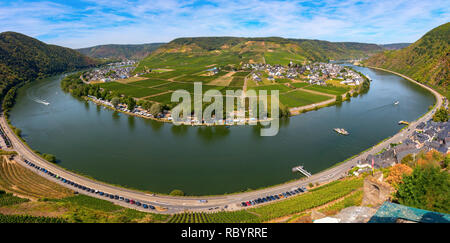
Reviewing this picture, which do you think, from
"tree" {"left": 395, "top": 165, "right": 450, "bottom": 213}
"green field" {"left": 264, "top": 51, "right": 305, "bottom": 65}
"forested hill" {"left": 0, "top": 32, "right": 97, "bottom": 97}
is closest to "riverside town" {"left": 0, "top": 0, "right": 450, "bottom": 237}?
"tree" {"left": 395, "top": 165, "right": 450, "bottom": 213}

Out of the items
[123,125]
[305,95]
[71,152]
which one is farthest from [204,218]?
[305,95]

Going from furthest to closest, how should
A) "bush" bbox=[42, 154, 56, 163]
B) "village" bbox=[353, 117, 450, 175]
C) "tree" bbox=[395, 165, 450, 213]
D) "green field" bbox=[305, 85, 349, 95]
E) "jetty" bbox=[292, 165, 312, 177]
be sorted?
"green field" bbox=[305, 85, 349, 95], "bush" bbox=[42, 154, 56, 163], "jetty" bbox=[292, 165, 312, 177], "village" bbox=[353, 117, 450, 175], "tree" bbox=[395, 165, 450, 213]

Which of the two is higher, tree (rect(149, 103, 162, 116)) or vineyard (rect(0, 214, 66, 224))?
tree (rect(149, 103, 162, 116))

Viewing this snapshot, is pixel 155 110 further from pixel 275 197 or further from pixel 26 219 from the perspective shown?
pixel 275 197

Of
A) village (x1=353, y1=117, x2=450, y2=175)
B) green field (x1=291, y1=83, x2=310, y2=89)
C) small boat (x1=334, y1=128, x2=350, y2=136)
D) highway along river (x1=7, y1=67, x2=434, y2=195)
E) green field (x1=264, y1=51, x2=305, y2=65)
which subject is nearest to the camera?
village (x1=353, y1=117, x2=450, y2=175)

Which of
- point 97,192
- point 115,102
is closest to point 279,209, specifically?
point 97,192

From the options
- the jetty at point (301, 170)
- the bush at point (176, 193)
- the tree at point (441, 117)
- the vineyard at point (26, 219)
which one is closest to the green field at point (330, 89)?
Result: the tree at point (441, 117)

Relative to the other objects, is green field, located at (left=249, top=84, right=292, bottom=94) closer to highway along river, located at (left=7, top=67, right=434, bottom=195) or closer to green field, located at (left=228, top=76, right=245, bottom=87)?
Answer: green field, located at (left=228, top=76, right=245, bottom=87)
